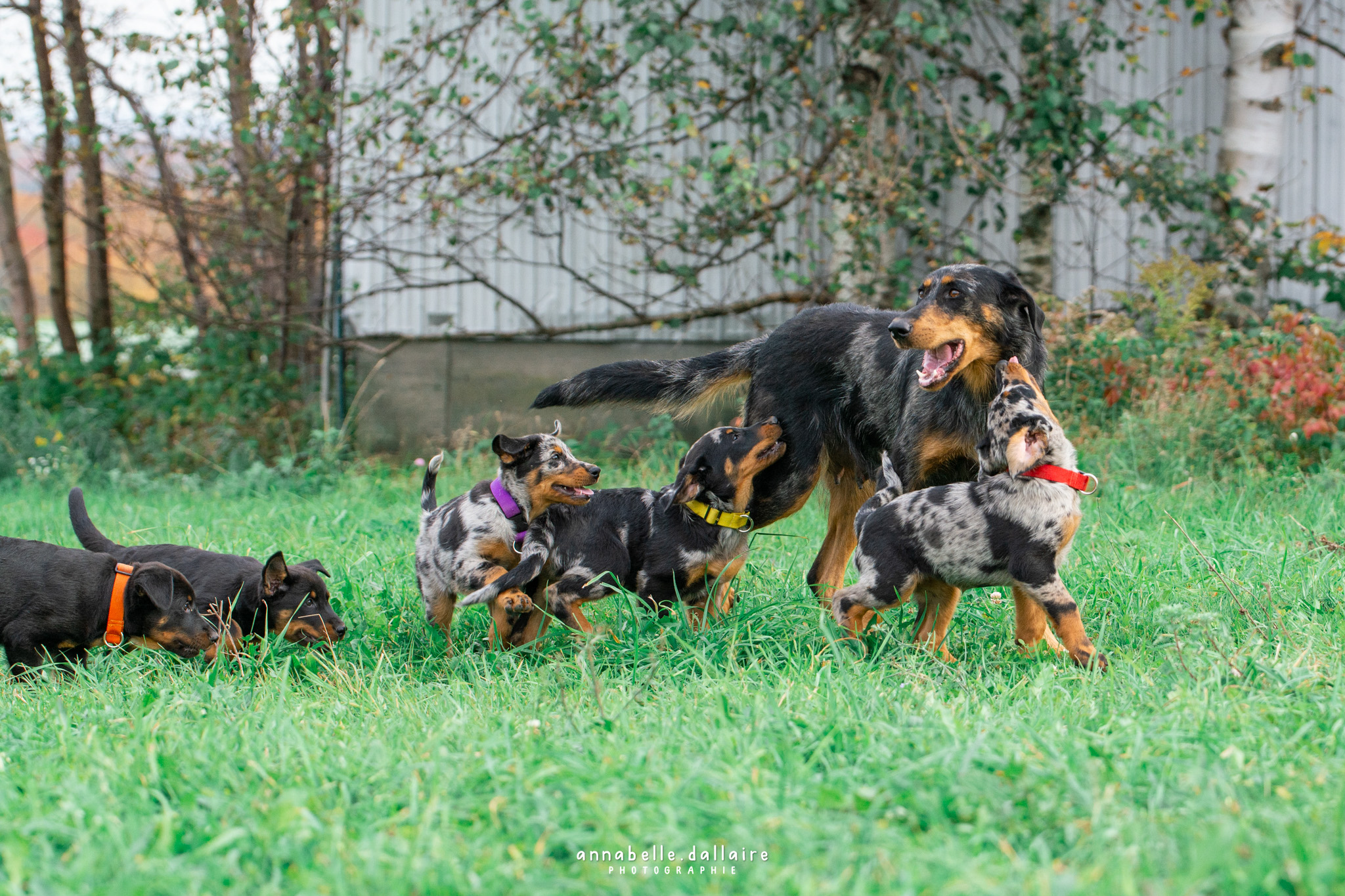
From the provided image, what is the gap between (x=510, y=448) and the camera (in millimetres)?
4207

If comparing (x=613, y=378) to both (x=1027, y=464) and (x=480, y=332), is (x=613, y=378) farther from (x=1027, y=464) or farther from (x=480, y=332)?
(x=480, y=332)

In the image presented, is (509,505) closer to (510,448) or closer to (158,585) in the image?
(510,448)

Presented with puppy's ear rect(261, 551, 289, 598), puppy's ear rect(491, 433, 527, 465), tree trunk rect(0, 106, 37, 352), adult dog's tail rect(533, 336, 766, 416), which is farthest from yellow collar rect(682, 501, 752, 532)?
tree trunk rect(0, 106, 37, 352)

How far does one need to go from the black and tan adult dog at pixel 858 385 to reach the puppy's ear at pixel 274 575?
1.22m

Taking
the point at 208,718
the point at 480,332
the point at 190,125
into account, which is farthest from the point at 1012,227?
the point at 208,718

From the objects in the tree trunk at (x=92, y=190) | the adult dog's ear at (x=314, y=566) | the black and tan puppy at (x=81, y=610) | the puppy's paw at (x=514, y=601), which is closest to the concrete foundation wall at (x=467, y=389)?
the tree trunk at (x=92, y=190)

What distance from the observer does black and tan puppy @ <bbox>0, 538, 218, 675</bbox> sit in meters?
3.99

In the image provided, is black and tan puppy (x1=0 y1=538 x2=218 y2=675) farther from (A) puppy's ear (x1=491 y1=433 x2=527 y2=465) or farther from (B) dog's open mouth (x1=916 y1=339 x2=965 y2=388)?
(B) dog's open mouth (x1=916 y1=339 x2=965 y2=388)

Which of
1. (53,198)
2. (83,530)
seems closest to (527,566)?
(83,530)

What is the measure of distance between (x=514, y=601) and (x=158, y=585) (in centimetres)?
134

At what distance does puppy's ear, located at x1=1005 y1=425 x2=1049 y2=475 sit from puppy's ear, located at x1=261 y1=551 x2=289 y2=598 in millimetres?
2685

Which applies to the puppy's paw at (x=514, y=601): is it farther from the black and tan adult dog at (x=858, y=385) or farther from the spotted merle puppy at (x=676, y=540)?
the black and tan adult dog at (x=858, y=385)

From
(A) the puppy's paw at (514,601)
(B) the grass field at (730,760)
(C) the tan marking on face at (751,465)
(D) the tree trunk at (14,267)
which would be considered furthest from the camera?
(D) the tree trunk at (14,267)

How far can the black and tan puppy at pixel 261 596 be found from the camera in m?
4.11
